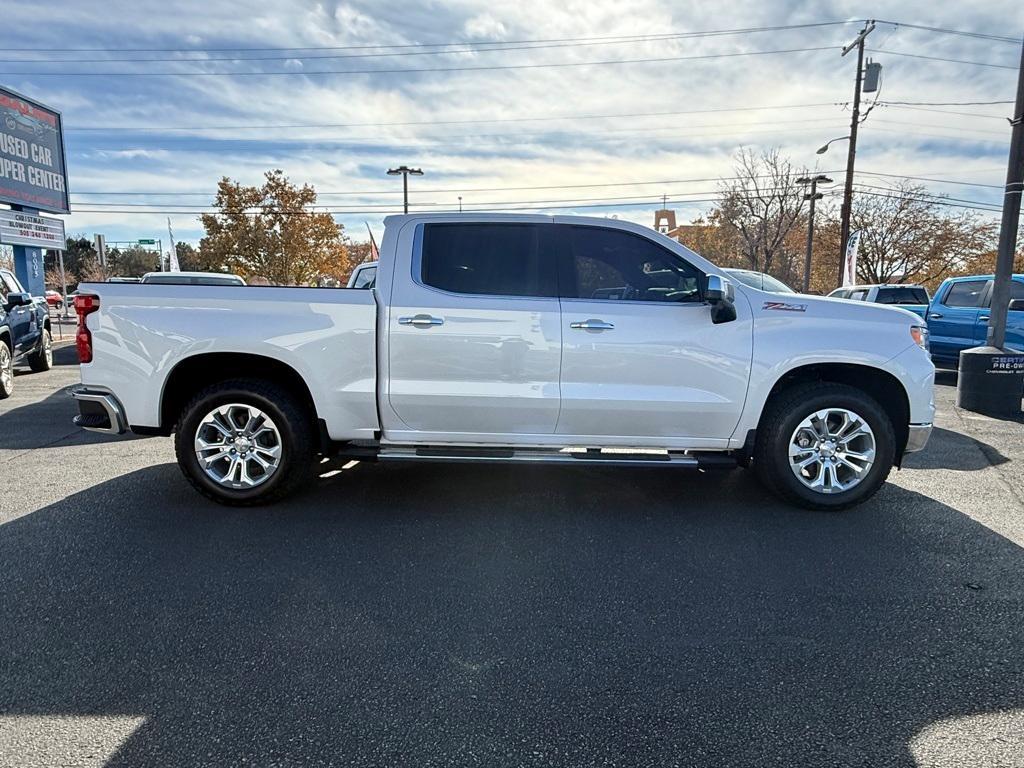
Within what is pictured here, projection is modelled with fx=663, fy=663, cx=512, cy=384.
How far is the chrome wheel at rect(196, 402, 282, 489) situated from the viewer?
4.59m

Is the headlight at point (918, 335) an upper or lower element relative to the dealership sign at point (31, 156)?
lower

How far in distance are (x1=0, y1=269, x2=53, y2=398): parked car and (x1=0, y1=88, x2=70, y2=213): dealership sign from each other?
A: 7877 mm

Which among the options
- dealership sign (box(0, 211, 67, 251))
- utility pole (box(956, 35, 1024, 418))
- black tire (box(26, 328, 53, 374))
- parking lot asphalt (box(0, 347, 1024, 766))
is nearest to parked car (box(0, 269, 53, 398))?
black tire (box(26, 328, 53, 374))

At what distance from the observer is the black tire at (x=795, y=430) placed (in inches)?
179

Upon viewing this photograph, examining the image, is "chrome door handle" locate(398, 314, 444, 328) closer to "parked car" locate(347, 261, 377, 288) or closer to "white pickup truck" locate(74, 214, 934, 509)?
"white pickup truck" locate(74, 214, 934, 509)

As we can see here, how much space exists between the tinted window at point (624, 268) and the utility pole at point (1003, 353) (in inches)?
244

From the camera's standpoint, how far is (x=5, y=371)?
9.11 meters

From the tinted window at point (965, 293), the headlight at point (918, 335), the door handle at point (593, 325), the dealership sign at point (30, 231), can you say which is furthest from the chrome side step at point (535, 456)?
the dealership sign at point (30, 231)

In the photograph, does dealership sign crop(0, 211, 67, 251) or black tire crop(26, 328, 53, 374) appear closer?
black tire crop(26, 328, 53, 374)

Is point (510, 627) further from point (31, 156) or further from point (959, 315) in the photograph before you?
point (31, 156)

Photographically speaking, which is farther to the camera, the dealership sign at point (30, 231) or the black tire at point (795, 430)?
the dealership sign at point (30, 231)

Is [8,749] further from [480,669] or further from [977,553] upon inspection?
[977,553]

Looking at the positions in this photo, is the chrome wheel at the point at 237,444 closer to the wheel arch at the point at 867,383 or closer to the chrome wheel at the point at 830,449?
the wheel arch at the point at 867,383

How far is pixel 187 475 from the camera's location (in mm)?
4648
